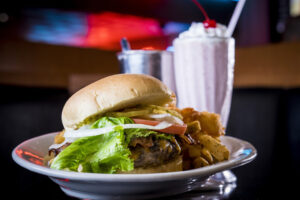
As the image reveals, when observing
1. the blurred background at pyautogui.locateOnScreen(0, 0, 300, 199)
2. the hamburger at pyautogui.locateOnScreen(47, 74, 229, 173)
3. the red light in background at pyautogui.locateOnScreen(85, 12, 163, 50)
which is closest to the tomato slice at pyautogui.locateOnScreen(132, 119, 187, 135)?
the hamburger at pyautogui.locateOnScreen(47, 74, 229, 173)

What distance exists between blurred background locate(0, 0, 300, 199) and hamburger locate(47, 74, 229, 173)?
0.13 m

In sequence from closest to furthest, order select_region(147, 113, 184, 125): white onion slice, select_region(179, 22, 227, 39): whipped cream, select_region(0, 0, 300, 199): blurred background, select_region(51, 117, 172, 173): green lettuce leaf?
select_region(51, 117, 172, 173): green lettuce leaf < select_region(147, 113, 184, 125): white onion slice < select_region(0, 0, 300, 199): blurred background < select_region(179, 22, 227, 39): whipped cream

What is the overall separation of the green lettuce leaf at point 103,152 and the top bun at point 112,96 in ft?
0.15

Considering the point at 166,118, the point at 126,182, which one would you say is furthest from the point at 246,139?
the point at 126,182

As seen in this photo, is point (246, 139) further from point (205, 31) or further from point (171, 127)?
point (171, 127)

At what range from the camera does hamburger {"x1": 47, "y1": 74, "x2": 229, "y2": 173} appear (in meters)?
0.86

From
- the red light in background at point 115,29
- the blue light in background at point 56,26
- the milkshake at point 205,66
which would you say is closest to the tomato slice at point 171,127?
the milkshake at point 205,66

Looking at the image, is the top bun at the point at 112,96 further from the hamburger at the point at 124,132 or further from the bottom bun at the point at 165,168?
the bottom bun at the point at 165,168

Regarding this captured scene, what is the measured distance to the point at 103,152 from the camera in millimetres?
867

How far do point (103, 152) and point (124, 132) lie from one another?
0.08 metres

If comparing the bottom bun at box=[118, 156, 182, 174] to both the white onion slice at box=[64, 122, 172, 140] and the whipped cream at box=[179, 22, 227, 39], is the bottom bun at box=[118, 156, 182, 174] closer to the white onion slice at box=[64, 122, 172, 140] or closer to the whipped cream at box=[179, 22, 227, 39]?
the white onion slice at box=[64, 122, 172, 140]

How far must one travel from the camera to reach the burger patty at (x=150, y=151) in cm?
87

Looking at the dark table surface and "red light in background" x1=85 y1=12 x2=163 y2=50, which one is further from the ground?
"red light in background" x1=85 y1=12 x2=163 y2=50

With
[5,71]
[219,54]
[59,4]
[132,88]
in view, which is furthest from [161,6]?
[132,88]
